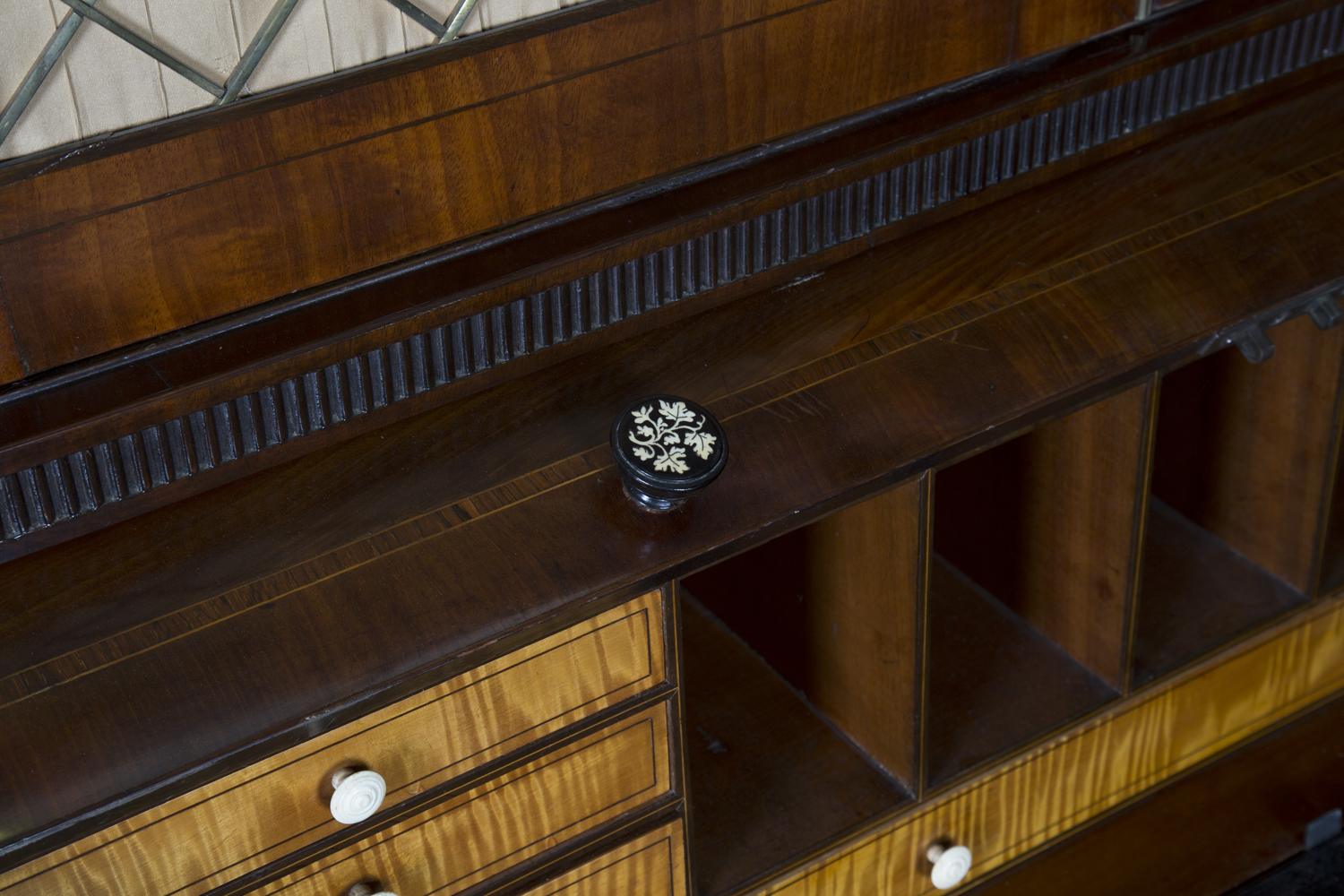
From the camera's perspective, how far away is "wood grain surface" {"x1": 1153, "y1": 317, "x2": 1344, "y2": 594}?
122 centimetres

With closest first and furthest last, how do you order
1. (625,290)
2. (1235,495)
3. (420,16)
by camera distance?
(420,16)
(625,290)
(1235,495)

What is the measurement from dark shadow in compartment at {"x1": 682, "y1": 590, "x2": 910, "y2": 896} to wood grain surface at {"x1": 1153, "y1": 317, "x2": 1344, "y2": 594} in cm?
48

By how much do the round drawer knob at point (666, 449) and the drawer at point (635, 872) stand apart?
0.90ft

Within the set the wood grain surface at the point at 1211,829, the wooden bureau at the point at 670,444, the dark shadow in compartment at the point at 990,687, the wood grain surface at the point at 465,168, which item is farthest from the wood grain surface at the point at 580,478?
the wood grain surface at the point at 1211,829

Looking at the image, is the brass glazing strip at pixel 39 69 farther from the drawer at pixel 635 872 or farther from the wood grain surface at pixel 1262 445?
the wood grain surface at pixel 1262 445

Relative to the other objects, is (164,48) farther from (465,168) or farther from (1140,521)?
(1140,521)

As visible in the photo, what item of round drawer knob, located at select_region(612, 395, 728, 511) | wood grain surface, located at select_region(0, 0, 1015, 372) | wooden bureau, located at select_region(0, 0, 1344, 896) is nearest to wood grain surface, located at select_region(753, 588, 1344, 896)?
wooden bureau, located at select_region(0, 0, 1344, 896)

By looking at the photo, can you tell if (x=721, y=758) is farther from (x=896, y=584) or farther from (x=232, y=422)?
(x=232, y=422)

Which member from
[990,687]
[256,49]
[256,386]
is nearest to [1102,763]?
[990,687]

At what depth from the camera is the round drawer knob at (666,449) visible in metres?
0.87

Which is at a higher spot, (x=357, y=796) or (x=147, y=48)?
(x=147, y=48)

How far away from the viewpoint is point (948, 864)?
47.0 inches

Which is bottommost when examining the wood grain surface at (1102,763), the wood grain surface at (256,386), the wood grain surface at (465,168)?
the wood grain surface at (1102,763)

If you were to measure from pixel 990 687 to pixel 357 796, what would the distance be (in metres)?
0.63
